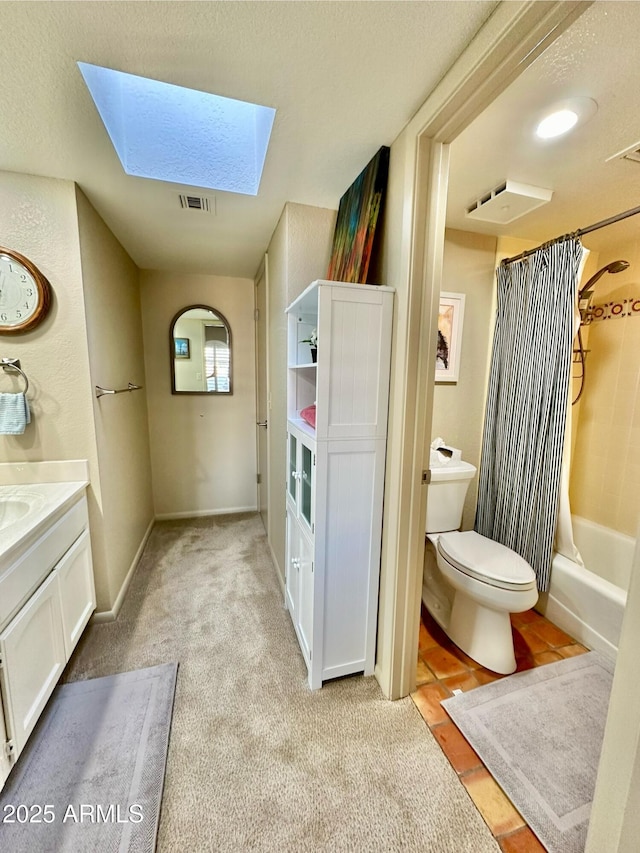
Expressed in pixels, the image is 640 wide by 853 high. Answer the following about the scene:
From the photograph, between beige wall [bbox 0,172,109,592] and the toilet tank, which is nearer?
beige wall [bbox 0,172,109,592]

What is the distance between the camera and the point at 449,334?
2141 mm

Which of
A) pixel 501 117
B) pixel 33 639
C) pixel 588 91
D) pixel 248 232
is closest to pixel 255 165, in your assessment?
pixel 248 232

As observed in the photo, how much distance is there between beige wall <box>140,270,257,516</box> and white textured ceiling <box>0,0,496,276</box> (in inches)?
54.7

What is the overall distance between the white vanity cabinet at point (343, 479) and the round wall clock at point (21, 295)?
1174 mm

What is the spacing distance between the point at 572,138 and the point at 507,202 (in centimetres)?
38

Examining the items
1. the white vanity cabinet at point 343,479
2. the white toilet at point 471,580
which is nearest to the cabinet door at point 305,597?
the white vanity cabinet at point 343,479

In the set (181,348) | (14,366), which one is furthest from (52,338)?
(181,348)

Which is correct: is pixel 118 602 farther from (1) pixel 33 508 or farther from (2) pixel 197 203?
(2) pixel 197 203

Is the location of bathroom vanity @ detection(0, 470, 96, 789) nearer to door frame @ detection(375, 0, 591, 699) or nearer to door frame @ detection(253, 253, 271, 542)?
door frame @ detection(253, 253, 271, 542)

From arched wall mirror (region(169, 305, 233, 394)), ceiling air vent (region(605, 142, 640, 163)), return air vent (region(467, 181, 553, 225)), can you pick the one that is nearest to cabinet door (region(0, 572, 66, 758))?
arched wall mirror (region(169, 305, 233, 394))

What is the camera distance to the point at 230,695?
142cm

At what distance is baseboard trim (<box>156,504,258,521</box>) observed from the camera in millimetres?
3131

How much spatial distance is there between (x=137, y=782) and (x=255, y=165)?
2.42 metres

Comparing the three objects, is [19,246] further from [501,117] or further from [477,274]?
[477,274]
